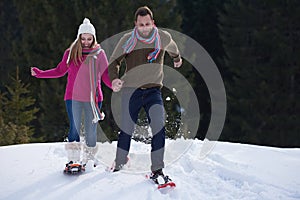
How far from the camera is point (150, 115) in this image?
10.1 feet

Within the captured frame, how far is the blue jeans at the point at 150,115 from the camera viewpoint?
305cm

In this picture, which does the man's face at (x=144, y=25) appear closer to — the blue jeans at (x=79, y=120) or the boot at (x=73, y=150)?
the blue jeans at (x=79, y=120)

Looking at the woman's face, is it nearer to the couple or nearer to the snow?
the couple

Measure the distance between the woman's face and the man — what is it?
282 mm

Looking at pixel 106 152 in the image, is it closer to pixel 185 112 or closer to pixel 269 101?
pixel 185 112

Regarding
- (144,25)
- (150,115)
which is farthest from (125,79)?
(144,25)

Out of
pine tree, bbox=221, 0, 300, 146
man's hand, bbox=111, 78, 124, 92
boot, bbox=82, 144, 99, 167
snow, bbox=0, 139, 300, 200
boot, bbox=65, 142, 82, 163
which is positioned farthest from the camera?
pine tree, bbox=221, 0, 300, 146

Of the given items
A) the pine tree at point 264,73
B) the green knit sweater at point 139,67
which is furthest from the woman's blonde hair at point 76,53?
the pine tree at point 264,73

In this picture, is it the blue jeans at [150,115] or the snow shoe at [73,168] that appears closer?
the blue jeans at [150,115]

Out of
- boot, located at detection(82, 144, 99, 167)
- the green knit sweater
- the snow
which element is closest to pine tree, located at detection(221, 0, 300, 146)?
the snow

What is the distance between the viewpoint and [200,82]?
44.2 ft

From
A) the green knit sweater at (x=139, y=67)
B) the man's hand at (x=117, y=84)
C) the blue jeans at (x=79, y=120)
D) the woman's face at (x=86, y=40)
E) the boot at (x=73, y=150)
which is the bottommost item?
the boot at (x=73, y=150)

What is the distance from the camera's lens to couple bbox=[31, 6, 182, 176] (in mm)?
3043

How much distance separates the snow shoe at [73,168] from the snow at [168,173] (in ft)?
0.21
